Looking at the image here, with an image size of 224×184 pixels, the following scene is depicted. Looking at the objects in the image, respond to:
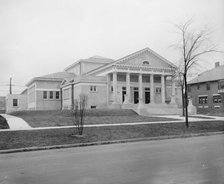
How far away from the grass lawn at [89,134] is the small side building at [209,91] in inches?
1022

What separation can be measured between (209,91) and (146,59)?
1526cm

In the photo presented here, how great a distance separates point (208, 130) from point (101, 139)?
355 inches

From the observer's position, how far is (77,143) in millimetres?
13930

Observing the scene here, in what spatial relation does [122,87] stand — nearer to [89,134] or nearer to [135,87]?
[135,87]

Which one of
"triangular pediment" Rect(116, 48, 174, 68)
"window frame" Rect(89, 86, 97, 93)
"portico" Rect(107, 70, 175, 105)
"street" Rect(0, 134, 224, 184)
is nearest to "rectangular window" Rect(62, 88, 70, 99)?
"window frame" Rect(89, 86, 97, 93)

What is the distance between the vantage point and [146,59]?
134 feet

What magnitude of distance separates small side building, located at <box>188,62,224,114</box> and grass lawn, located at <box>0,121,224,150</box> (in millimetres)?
25968

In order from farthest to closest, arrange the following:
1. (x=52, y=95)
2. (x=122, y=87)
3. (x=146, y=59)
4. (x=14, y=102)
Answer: (x=14, y=102), (x=52, y=95), (x=146, y=59), (x=122, y=87)

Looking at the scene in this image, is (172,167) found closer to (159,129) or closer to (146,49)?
(159,129)

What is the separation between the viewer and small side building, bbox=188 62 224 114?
4544cm

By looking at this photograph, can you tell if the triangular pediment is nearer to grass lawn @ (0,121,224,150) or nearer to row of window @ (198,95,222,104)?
row of window @ (198,95,222,104)

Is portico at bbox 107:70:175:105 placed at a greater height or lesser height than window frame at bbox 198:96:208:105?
greater

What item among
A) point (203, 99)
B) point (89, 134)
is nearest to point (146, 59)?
point (203, 99)

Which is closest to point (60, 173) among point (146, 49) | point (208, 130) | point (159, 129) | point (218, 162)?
point (218, 162)
